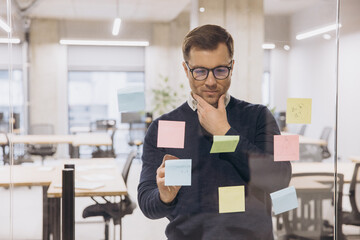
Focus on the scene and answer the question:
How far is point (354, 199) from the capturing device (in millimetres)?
2197

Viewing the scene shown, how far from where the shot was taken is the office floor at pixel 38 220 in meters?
1.66

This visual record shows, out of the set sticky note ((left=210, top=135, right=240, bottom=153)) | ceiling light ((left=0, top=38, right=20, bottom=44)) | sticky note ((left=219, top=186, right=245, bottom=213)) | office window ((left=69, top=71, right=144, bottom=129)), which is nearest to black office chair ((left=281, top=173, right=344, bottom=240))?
sticky note ((left=219, top=186, right=245, bottom=213))

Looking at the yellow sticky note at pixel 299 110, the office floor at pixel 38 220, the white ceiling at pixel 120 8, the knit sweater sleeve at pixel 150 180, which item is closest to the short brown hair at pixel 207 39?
the white ceiling at pixel 120 8

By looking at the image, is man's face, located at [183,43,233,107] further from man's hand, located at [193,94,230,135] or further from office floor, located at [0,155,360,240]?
office floor, located at [0,155,360,240]

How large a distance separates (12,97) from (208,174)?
95cm

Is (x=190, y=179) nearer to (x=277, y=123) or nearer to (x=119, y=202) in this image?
(x=277, y=123)

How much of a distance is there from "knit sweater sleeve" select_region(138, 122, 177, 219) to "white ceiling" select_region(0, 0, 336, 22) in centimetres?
54

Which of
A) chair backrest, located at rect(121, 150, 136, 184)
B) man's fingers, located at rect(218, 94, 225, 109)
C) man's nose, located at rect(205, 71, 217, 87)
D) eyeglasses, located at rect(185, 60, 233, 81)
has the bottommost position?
chair backrest, located at rect(121, 150, 136, 184)

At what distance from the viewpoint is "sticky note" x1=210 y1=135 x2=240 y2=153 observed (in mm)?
1358

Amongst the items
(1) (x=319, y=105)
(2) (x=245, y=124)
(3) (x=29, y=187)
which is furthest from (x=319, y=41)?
(3) (x=29, y=187)

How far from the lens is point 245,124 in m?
1.40

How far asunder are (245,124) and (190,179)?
29cm

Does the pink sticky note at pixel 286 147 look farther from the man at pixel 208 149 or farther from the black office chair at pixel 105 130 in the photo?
the black office chair at pixel 105 130

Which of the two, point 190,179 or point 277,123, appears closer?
point 190,179
